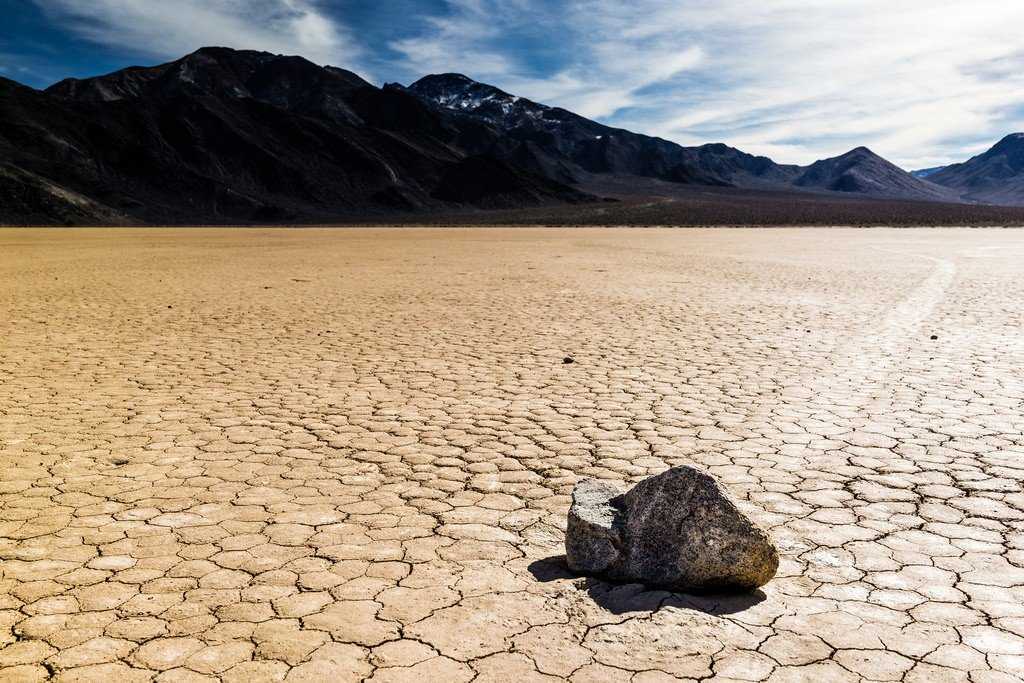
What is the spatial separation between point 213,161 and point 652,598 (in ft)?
270

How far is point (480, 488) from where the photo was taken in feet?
13.4

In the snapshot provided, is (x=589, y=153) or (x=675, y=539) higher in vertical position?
(x=589, y=153)

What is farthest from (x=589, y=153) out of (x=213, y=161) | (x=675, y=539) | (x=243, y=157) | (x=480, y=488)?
(x=675, y=539)

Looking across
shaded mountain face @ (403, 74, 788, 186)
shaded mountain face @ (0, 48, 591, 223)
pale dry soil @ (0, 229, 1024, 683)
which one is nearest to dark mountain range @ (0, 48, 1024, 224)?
shaded mountain face @ (0, 48, 591, 223)

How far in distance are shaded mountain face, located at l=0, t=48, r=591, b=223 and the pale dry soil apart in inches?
2026

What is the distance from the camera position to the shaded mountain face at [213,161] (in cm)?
6050

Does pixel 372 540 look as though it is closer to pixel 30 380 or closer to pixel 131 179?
pixel 30 380

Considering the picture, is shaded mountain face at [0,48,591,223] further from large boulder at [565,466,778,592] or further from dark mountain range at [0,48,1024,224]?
large boulder at [565,466,778,592]

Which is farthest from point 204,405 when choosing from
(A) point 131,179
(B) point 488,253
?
(A) point 131,179

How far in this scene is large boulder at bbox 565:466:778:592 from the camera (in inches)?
111

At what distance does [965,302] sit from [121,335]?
1192 cm

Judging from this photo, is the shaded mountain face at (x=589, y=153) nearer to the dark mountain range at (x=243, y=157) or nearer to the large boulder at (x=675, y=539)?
the dark mountain range at (x=243, y=157)

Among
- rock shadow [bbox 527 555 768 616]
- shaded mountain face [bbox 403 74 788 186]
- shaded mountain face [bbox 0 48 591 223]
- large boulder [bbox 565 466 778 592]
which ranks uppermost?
shaded mountain face [bbox 403 74 788 186]

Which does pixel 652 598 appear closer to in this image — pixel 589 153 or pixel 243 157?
pixel 243 157
